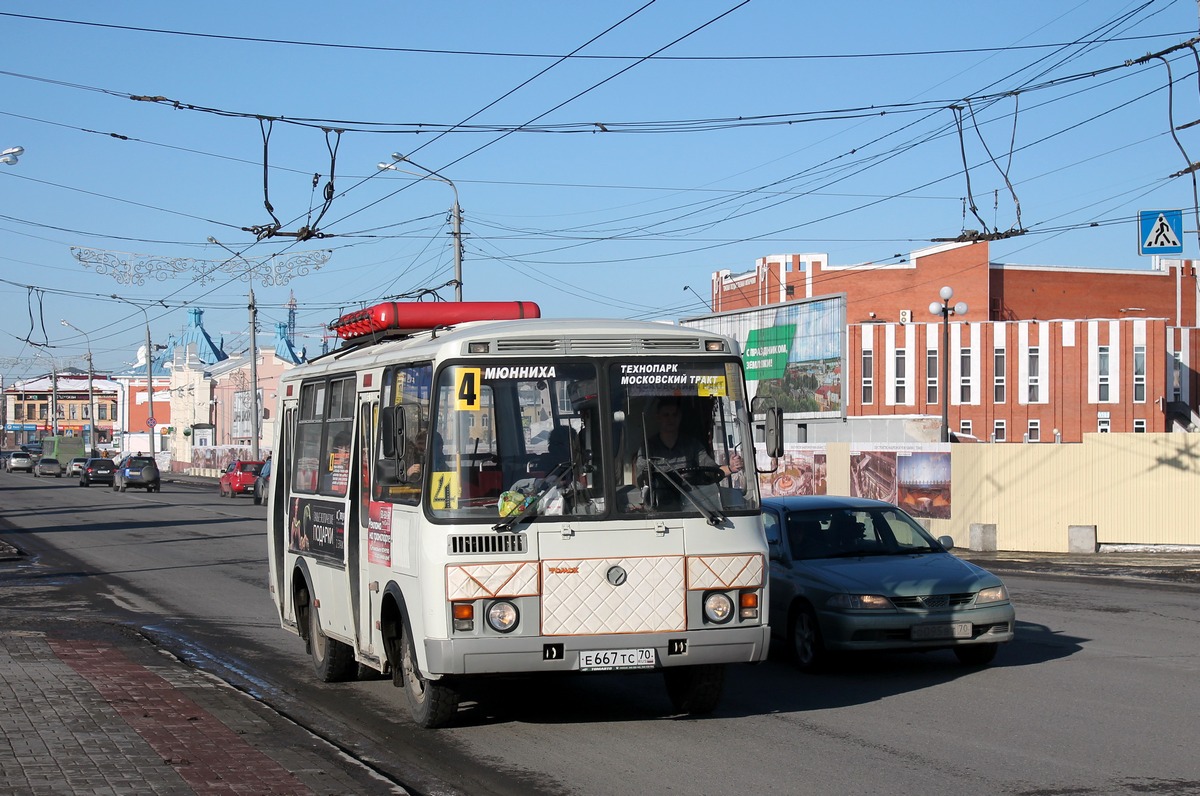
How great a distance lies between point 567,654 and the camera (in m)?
8.37

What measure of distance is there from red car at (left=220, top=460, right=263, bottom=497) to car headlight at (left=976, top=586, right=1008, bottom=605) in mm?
45738

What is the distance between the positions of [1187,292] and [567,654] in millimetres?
82598

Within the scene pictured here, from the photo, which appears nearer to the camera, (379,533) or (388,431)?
(388,431)

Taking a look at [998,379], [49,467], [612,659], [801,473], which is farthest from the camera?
[49,467]

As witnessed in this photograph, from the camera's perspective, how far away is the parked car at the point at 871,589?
11.0 m

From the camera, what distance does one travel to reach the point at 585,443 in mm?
8625

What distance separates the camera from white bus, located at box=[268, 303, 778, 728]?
27.4 ft

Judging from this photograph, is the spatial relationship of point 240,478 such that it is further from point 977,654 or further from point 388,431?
point 388,431

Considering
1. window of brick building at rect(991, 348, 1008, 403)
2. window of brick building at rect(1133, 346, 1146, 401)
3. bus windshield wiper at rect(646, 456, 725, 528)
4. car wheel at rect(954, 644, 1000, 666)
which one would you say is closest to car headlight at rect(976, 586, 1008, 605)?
car wheel at rect(954, 644, 1000, 666)

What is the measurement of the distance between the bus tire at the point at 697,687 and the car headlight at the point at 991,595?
2.98m

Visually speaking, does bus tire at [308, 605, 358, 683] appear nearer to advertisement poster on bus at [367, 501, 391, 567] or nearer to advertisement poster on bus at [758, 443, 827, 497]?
advertisement poster on bus at [367, 501, 391, 567]

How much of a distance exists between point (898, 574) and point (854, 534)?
3.52 feet

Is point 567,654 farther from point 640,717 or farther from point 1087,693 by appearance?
point 1087,693

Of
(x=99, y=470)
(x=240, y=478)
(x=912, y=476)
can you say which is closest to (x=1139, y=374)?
(x=912, y=476)
